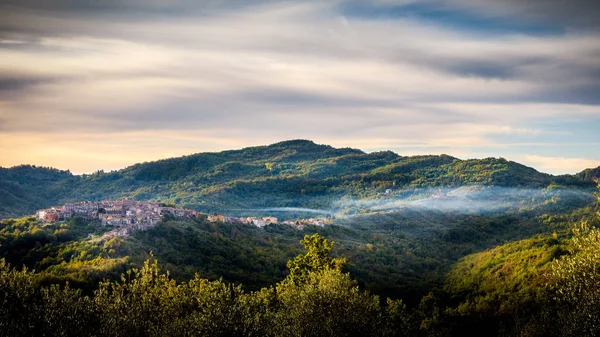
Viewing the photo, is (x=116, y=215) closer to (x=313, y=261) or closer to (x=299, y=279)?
(x=299, y=279)

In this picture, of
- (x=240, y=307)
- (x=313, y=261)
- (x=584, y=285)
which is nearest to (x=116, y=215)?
(x=313, y=261)

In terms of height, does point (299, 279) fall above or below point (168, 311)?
below

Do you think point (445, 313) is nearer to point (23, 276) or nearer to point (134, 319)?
point (134, 319)

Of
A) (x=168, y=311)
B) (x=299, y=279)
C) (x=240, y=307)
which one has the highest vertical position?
(x=240, y=307)

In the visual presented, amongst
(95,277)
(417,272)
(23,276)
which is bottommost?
(417,272)

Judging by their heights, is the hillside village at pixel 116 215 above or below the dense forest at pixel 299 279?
above

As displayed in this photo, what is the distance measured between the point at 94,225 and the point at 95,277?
118 ft

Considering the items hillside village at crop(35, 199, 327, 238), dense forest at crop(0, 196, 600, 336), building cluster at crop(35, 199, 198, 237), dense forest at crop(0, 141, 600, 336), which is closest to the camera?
dense forest at crop(0, 196, 600, 336)

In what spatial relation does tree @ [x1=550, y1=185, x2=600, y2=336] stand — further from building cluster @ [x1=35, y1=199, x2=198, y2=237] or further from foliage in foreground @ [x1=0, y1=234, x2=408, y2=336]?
building cluster @ [x1=35, y1=199, x2=198, y2=237]

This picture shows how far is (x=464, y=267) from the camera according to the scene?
107 metres

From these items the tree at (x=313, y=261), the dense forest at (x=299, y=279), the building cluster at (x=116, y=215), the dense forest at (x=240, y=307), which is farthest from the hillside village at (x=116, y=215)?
the tree at (x=313, y=261)

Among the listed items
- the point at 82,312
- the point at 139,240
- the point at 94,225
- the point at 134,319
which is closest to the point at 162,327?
the point at 134,319

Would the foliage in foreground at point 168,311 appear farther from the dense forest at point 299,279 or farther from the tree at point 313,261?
the tree at point 313,261

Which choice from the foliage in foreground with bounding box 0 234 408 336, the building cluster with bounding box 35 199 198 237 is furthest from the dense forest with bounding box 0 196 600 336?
the building cluster with bounding box 35 199 198 237
